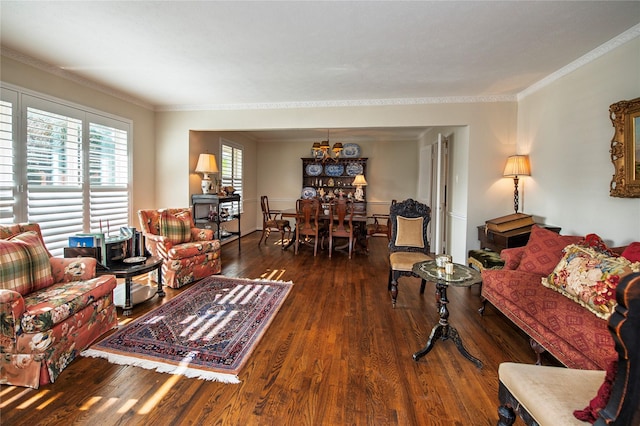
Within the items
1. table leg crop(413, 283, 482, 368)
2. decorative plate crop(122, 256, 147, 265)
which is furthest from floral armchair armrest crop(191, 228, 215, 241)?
table leg crop(413, 283, 482, 368)

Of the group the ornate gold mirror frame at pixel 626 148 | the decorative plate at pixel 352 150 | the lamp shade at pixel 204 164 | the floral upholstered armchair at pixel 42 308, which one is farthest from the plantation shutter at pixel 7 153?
the decorative plate at pixel 352 150

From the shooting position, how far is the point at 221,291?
358 cm

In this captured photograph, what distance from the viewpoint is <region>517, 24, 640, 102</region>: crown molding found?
2578mm

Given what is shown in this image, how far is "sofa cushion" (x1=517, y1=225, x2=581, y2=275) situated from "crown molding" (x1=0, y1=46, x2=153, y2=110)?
17.7ft

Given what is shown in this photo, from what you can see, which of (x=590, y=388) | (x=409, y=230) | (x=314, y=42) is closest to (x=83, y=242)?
(x=314, y=42)

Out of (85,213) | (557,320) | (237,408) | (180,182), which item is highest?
(180,182)

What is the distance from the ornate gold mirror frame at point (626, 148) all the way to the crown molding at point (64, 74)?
5.69 metres

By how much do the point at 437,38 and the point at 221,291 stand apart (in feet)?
11.3

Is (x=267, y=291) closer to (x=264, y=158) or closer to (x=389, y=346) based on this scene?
(x=389, y=346)

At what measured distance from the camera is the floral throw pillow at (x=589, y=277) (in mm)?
1898

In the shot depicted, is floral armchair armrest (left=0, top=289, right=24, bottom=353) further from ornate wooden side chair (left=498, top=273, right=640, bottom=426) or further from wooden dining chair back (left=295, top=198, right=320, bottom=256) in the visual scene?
wooden dining chair back (left=295, top=198, right=320, bottom=256)

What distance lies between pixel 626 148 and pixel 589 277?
1.33 metres

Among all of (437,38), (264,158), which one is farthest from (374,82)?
(264,158)

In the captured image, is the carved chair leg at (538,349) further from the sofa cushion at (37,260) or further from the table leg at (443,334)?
the sofa cushion at (37,260)
